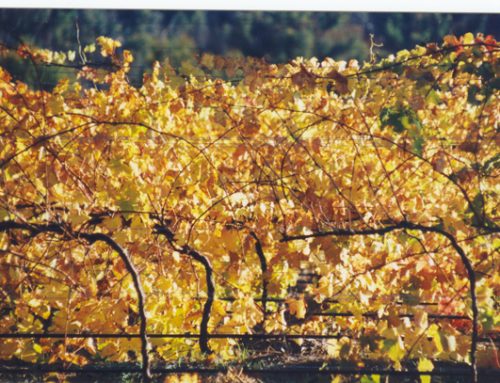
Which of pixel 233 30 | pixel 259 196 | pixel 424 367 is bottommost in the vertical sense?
pixel 424 367

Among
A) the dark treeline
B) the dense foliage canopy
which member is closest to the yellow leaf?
the dense foliage canopy

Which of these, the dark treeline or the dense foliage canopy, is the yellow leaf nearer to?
the dense foliage canopy

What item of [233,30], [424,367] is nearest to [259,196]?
[233,30]

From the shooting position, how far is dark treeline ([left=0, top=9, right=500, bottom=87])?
287 cm

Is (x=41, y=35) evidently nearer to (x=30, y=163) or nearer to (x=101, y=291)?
(x=30, y=163)

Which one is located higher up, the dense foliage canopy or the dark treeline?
the dark treeline

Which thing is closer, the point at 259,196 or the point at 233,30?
the point at 233,30

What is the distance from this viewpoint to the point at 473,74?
297 centimetres

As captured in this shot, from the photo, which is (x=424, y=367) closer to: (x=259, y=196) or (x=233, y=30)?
(x=259, y=196)

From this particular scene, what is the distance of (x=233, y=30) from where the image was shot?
2.88 m

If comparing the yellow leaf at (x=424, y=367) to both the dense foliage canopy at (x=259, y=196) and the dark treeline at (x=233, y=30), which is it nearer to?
the dense foliage canopy at (x=259, y=196)

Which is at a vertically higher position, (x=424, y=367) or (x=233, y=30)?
(x=233, y=30)

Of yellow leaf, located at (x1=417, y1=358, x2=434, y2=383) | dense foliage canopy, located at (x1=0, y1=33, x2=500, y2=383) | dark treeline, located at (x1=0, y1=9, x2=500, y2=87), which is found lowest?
yellow leaf, located at (x1=417, y1=358, x2=434, y2=383)

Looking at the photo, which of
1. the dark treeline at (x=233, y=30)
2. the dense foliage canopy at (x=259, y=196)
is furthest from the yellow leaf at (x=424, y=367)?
the dark treeline at (x=233, y=30)
